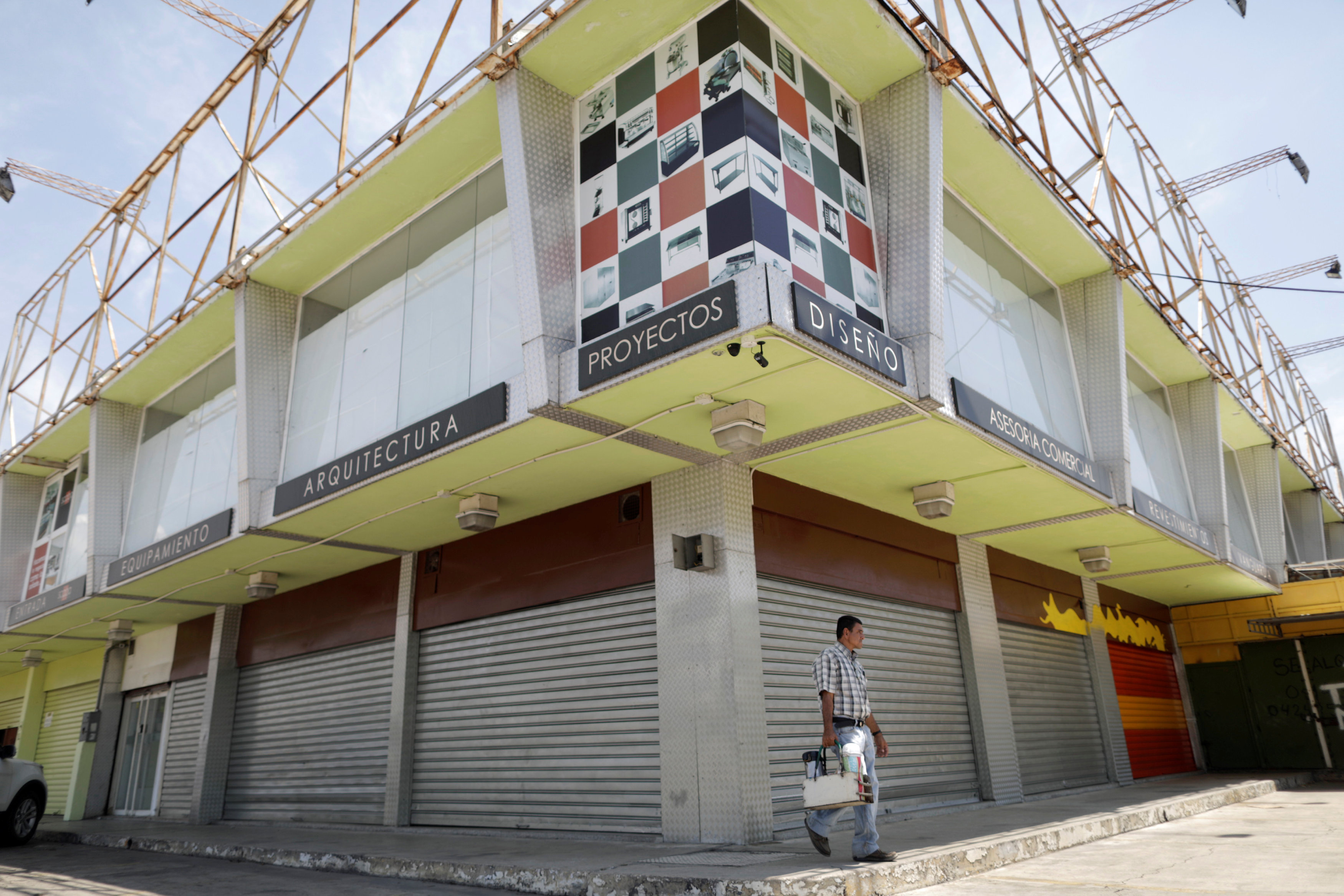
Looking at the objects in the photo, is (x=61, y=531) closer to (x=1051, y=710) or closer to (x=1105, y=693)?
(x=1051, y=710)

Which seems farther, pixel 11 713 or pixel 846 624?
pixel 11 713

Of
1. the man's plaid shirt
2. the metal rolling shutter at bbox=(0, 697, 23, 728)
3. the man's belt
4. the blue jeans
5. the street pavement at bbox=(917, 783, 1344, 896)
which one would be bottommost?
the street pavement at bbox=(917, 783, 1344, 896)

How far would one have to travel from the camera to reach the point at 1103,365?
36.7 ft

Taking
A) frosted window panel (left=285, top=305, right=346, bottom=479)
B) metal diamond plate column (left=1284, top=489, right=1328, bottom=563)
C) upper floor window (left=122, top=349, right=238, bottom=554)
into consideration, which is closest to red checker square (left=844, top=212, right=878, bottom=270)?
frosted window panel (left=285, top=305, right=346, bottom=479)

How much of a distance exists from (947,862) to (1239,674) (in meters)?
15.5

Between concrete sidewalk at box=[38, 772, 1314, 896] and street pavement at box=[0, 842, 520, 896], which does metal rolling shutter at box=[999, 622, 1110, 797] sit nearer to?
concrete sidewalk at box=[38, 772, 1314, 896]

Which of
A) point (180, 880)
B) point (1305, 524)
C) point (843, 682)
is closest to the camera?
point (843, 682)

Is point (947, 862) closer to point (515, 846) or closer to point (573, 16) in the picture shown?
point (515, 846)

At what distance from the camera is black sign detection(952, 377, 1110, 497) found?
308 inches

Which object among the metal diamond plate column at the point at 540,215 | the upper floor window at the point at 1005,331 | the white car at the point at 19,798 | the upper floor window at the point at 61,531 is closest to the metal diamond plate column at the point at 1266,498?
the upper floor window at the point at 1005,331

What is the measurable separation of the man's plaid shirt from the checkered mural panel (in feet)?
9.23

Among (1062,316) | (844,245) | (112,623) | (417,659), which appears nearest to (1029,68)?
(1062,316)

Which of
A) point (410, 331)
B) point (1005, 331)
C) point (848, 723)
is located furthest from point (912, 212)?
point (410, 331)

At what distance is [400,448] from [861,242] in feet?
15.8
